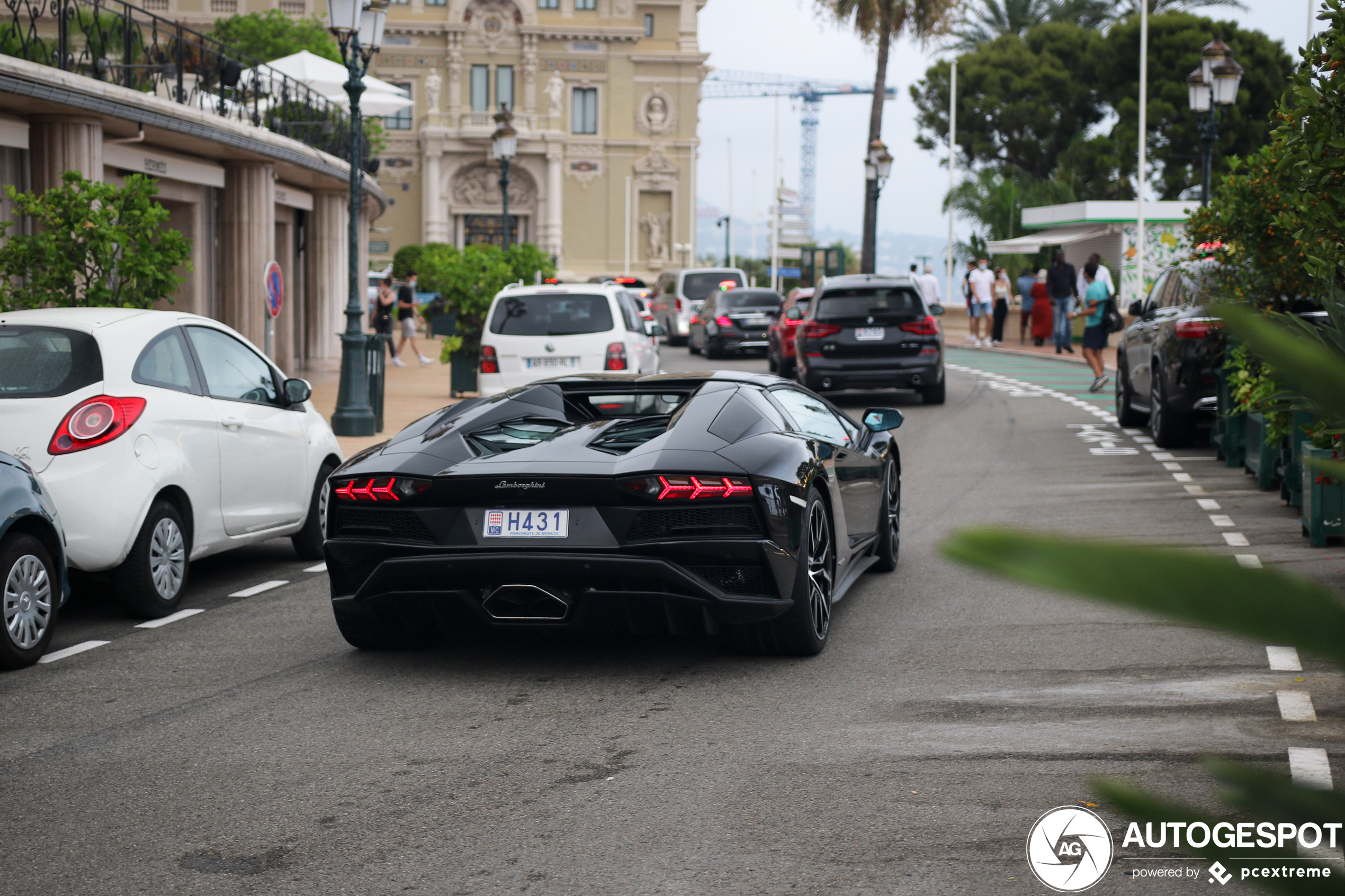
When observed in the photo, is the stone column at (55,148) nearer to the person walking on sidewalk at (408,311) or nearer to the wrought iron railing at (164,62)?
the wrought iron railing at (164,62)

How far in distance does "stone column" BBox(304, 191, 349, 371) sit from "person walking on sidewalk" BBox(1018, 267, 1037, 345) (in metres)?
17.4

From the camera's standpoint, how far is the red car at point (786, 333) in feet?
88.1

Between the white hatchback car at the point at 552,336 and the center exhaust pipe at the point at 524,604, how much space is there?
12616 millimetres

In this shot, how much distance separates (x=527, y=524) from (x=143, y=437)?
253 cm

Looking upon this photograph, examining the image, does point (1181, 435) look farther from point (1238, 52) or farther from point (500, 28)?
point (500, 28)

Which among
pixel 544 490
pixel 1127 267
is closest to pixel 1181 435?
pixel 544 490

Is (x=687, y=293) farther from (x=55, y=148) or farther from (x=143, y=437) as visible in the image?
(x=143, y=437)

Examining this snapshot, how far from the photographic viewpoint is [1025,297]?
3856 cm

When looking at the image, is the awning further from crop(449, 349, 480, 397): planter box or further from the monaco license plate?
the monaco license plate

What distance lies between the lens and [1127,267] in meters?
40.2

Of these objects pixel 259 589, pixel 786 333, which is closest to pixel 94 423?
pixel 259 589

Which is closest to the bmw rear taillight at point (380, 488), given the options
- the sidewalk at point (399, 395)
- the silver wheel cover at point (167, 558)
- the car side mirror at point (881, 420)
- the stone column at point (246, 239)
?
the silver wheel cover at point (167, 558)

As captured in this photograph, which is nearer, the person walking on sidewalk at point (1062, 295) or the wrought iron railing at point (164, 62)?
the wrought iron railing at point (164, 62)

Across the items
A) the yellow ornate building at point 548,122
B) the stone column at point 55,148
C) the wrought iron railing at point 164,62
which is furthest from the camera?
the yellow ornate building at point 548,122
